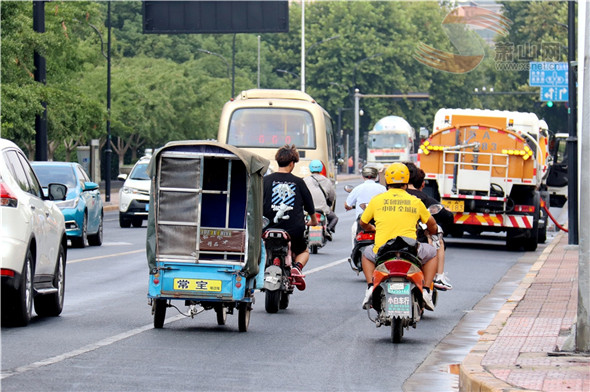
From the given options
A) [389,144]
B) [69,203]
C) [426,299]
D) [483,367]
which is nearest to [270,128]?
[69,203]

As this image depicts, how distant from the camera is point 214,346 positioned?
37.5 feet

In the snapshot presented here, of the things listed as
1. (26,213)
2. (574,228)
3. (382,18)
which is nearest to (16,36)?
(574,228)

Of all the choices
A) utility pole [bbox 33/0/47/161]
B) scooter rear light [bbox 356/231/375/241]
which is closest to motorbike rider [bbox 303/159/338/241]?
scooter rear light [bbox 356/231/375/241]

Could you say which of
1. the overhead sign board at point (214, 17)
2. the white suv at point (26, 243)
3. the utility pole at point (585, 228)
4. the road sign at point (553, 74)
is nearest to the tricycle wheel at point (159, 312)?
the white suv at point (26, 243)

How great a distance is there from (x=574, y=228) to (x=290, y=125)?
9.23 metres

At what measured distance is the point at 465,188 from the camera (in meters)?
27.6

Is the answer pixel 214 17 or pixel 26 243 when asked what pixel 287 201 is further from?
pixel 214 17

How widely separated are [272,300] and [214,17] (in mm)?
31226

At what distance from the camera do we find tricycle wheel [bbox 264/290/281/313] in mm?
14313

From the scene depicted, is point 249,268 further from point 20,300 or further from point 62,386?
point 62,386

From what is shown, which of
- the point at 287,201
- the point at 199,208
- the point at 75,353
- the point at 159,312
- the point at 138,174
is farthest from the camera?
the point at 138,174

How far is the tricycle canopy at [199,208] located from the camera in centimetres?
1259

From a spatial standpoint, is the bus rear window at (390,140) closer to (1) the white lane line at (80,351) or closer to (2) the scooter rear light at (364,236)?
(2) the scooter rear light at (364,236)

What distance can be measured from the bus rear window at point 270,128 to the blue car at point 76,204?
255 inches
